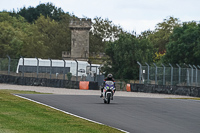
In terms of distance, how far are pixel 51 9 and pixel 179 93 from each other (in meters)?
113

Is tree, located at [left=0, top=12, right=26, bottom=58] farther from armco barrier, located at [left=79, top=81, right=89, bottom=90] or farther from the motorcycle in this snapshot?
the motorcycle

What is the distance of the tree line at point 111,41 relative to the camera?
72.2m

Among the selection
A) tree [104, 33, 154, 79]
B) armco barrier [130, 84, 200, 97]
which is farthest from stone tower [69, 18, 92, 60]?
armco barrier [130, 84, 200, 97]

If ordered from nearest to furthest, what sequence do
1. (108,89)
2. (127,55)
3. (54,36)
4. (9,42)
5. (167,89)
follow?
1. (108,89)
2. (167,89)
3. (127,55)
4. (9,42)
5. (54,36)

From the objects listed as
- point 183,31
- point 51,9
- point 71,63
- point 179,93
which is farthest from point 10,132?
point 51,9

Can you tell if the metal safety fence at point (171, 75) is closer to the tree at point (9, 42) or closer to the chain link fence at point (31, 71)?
the chain link fence at point (31, 71)

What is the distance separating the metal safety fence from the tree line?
80.6ft

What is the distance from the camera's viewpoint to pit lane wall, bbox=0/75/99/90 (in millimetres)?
47388

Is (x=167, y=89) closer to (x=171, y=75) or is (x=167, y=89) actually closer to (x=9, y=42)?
(x=171, y=75)

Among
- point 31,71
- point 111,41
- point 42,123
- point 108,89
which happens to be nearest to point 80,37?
point 111,41

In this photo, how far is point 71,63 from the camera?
182ft

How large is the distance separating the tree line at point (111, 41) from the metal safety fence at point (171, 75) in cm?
2457

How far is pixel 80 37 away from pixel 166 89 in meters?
61.7

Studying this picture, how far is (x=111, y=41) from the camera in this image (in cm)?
7794
